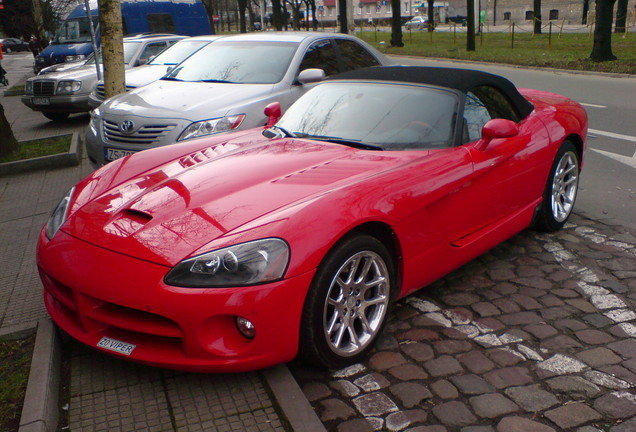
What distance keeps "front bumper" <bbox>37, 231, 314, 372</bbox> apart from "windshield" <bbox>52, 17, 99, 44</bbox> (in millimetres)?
17870

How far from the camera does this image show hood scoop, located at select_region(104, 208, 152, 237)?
330 centimetres

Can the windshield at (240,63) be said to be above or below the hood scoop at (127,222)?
above

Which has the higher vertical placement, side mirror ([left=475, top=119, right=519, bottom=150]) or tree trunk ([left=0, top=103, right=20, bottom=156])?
side mirror ([left=475, top=119, right=519, bottom=150])

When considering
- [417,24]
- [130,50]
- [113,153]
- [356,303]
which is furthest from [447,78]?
[417,24]

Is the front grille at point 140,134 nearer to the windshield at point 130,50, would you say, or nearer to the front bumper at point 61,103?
the front bumper at point 61,103

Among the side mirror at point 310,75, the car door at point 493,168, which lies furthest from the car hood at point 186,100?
the car door at point 493,168

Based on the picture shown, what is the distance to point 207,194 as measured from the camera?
3549 mm

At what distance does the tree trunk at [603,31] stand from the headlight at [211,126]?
16.5 meters

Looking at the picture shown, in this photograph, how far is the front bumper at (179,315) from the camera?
2.94m

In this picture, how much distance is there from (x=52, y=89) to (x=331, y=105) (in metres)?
9.88

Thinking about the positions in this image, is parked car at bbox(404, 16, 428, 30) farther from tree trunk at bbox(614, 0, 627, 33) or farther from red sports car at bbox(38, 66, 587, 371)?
red sports car at bbox(38, 66, 587, 371)

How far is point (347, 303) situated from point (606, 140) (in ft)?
23.0

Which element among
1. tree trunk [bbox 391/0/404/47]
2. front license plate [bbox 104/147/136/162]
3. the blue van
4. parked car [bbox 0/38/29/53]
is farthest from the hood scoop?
parked car [bbox 0/38/29/53]

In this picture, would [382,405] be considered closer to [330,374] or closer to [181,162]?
[330,374]
